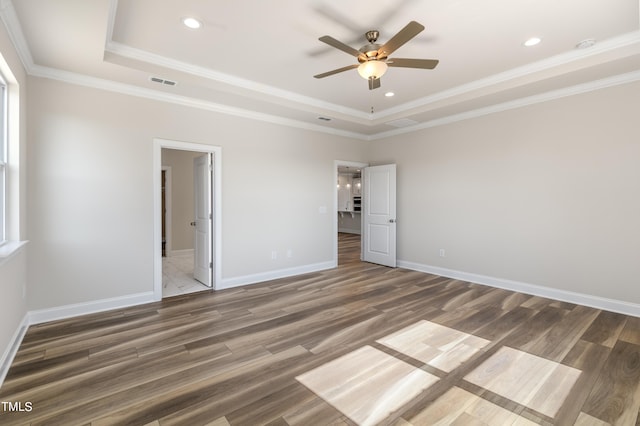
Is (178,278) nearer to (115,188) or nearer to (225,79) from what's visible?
(115,188)

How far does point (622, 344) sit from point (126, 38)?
559cm

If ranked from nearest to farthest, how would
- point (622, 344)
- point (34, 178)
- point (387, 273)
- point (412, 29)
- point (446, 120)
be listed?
point (412, 29)
point (622, 344)
point (34, 178)
point (446, 120)
point (387, 273)

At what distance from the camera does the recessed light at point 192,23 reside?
8.80ft

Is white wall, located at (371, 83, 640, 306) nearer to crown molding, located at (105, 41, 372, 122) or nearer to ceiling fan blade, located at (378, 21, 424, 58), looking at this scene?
crown molding, located at (105, 41, 372, 122)

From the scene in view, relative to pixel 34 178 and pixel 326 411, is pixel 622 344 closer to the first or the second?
pixel 326 411

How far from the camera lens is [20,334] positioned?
9.65 feet

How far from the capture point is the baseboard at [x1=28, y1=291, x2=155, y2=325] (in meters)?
3.32

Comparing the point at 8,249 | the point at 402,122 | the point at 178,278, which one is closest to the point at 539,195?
the point at 402,122

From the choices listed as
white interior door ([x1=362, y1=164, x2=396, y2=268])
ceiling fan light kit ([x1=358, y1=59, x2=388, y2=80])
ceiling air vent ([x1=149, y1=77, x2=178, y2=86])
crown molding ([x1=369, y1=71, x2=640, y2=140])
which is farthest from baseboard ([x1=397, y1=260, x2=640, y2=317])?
ceiling air vent ([x1=149, y1=77, x2=178, y2=86])

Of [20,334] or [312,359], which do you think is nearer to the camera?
[312,359]

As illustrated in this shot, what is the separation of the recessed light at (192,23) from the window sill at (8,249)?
2342 millimetres

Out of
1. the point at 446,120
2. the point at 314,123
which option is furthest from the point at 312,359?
the point at 446,120

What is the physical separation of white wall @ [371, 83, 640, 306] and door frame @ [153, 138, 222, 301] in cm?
358

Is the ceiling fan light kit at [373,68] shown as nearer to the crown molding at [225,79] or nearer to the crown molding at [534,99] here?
the crown molding at [225,79]
